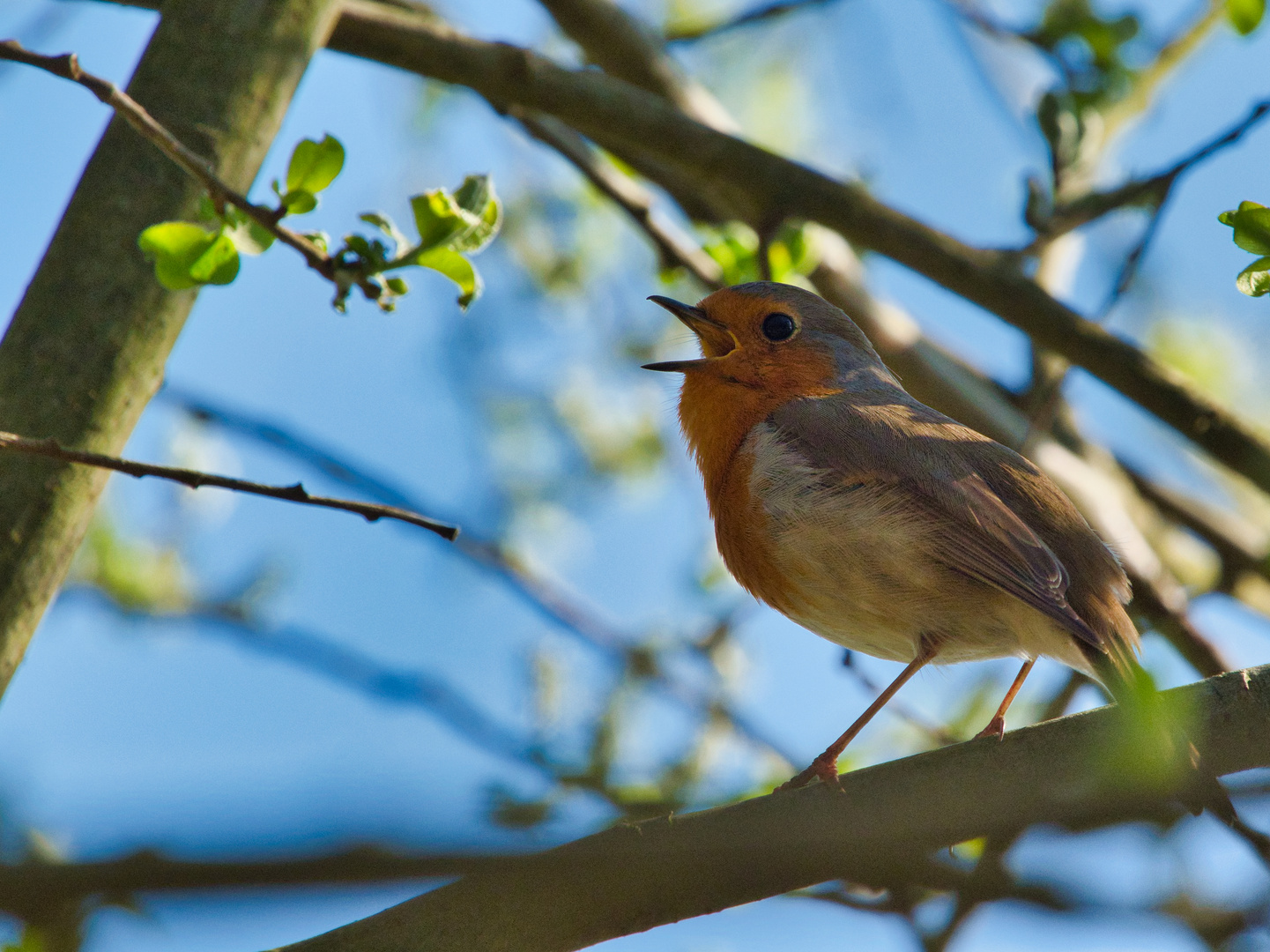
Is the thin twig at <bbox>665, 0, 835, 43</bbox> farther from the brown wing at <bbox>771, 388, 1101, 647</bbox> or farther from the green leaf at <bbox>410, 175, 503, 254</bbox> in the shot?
the green leaf at <bbox>410, 175, 503, 254</bbox>

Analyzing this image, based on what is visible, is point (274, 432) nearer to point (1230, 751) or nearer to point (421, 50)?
point (421, 50)

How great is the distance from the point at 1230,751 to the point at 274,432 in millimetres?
3208

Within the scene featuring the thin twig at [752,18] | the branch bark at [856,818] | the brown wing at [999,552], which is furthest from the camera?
the thin twig at [752,18]

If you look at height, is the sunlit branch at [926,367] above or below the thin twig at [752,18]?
below

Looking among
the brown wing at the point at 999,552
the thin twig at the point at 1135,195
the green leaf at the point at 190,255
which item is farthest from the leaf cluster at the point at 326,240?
the thin twig at the point at 1135,195

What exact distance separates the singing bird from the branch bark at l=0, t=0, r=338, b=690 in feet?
5.82

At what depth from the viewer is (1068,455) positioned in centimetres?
521

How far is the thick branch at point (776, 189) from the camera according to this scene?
385cm

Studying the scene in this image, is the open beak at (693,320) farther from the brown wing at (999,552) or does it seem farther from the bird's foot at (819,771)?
the bird's foot at (819,771)

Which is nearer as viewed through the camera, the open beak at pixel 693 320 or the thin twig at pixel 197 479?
the thin twig at pixel 197 479

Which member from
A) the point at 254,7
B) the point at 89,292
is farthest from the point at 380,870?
the point at 254,7

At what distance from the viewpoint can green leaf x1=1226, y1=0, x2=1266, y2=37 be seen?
3707 millimetres

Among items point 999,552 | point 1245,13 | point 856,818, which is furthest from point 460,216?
point 1245,13

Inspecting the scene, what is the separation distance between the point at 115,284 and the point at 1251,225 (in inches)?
99.8
